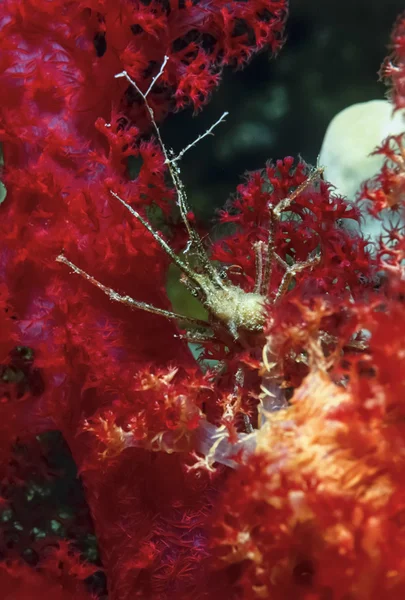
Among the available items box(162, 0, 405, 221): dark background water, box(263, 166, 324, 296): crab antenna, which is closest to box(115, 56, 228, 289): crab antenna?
box(263, 166, 324, 296): crab antenna

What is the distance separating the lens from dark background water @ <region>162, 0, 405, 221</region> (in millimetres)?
1708

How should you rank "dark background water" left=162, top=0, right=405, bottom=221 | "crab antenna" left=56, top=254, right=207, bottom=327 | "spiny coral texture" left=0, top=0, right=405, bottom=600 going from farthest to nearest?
"dark background water" left=162, top=0, right=405, bottom=221 → "crab antenna" left=56, top=254, right=207, bottom=327 → "spiny coral texture" left=0, top=0, right=405, bottom=600

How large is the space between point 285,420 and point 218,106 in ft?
4.11

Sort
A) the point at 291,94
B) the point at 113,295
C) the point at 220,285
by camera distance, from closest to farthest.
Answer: the point at 113,295, the point at 220,285, the point at 291,94

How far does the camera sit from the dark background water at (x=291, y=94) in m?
1.71

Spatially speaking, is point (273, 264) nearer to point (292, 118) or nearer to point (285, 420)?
point (292, 118)

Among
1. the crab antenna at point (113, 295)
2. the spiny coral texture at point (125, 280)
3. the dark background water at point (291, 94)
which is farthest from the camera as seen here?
the dark background water at point (291, 94)

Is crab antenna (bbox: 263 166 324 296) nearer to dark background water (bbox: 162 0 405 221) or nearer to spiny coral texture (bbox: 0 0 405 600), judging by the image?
spiny coral texture (bbox: 0 0 405 600)

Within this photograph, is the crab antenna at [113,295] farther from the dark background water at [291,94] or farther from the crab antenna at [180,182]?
the dark background water at [291,94]

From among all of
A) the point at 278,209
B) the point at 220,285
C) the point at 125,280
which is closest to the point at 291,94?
the point at 278,209

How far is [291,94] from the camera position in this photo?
1.80 meters

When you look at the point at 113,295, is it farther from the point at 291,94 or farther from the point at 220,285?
the point at 291,94

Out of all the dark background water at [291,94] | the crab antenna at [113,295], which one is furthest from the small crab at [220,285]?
the dark background water at [291,94]

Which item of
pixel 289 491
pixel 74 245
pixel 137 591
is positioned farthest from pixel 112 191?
pixel 137 591
